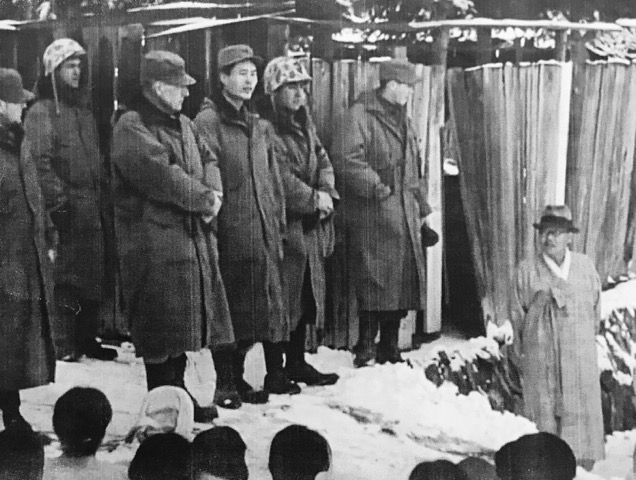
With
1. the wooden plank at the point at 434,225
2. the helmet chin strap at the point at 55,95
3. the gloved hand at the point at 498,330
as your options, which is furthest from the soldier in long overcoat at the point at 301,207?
the helmet chin strap at the point at 55,95

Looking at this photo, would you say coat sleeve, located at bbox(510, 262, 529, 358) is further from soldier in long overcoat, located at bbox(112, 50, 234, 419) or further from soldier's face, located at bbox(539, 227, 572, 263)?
soldier in long overcoat, located at bbox(112, 50, 234, 419)

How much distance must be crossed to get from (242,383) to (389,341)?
0.78m

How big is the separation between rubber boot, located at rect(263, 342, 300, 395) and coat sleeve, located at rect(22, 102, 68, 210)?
1.30 meters

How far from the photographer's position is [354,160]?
4.16 meters

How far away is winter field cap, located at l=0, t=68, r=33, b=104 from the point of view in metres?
4.18

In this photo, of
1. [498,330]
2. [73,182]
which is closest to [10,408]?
[73,182]

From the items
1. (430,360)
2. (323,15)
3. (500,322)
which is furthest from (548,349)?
(323,15)

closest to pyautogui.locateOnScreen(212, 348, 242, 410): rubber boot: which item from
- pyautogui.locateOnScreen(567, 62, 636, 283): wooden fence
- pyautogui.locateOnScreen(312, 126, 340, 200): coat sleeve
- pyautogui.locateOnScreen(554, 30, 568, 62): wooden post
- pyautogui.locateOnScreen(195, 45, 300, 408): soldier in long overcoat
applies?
pyautogui.locateOnScreen(195, 45, 300, 408): soldier in long overcoat

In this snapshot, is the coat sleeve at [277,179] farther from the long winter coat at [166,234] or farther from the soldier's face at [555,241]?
the soldier's face at [555,241]

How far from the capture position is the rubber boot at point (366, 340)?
420 centimetres

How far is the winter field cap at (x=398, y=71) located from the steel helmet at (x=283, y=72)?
39 cm

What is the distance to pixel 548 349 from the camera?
4.22 metres

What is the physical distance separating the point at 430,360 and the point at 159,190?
162 centimetres

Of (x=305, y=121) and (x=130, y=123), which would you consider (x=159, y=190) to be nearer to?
(x=130, y=123)
